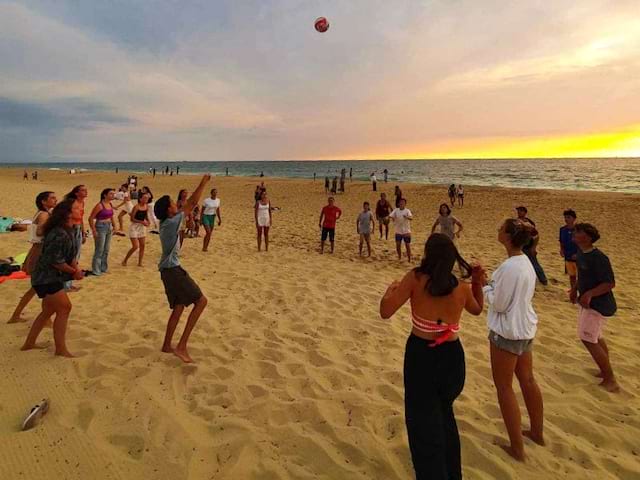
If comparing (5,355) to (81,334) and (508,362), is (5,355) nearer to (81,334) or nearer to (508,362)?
(81,334)

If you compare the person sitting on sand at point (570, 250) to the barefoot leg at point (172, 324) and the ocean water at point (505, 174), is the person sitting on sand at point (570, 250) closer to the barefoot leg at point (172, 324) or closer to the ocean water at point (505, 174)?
the barefoot leg at point (172, 324)

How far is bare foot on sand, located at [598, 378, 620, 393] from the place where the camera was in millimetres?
4031

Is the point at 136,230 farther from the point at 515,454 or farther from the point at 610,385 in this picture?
the point at 610,385

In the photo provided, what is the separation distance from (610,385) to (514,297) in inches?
94.2

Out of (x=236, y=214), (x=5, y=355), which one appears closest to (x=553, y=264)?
(x=5, y=355)

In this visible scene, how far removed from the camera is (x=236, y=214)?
64.7 feet

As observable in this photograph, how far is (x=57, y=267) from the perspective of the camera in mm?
3953

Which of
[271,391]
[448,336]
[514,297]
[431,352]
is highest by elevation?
[514,297]

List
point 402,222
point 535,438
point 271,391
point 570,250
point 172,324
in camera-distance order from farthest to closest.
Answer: point 402,222, point 570,250, point 172,324, point 271,391, point 535,438

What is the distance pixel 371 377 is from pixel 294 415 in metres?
1.05

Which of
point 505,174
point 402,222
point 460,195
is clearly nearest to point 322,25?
point 402,222

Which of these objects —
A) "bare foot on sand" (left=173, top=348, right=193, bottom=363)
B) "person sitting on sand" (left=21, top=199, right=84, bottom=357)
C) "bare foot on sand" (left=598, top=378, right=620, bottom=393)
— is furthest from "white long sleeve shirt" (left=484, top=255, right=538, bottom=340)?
"person sitting on sand" (left=21, top=199, right=84, bottom=357)

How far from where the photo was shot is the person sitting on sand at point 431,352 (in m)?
2.34

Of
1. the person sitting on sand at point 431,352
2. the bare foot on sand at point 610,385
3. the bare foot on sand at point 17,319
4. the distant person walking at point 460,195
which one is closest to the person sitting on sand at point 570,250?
the bare foot on sand at point 610,385
